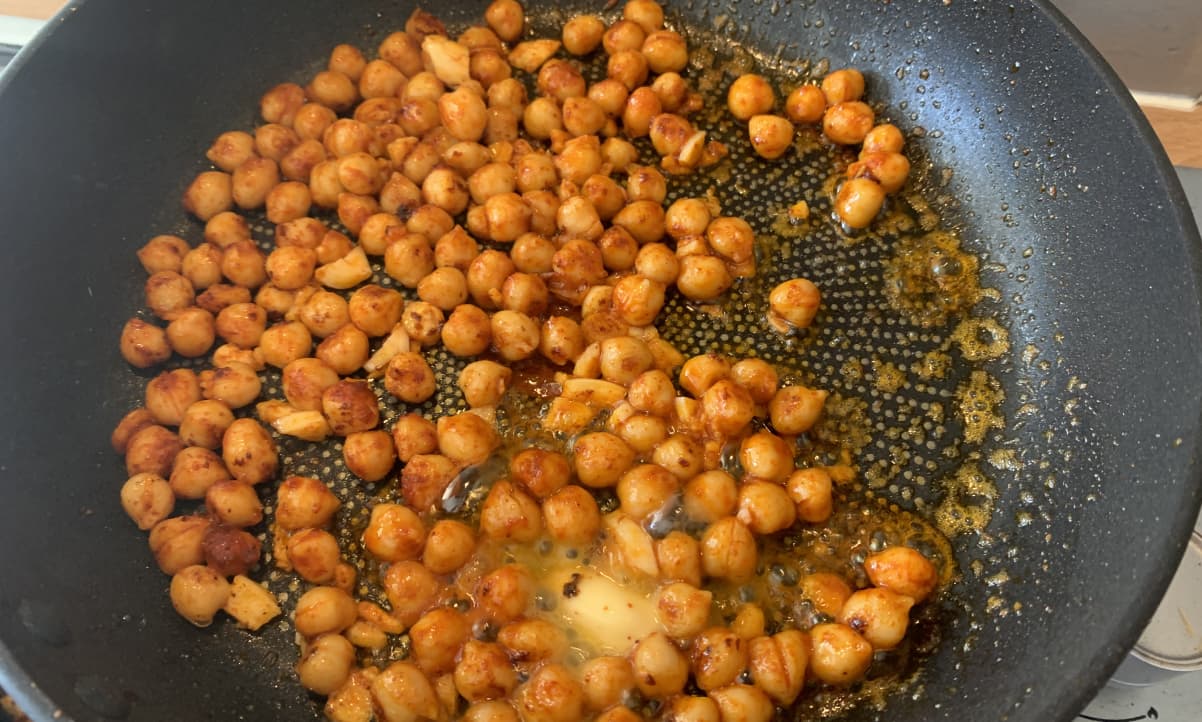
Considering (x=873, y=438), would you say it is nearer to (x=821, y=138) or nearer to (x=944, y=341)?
(x=944, y=341)

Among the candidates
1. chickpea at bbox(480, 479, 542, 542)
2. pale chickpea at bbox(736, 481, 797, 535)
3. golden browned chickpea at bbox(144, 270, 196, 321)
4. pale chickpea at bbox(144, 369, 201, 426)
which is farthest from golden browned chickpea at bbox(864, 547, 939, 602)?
golden browned chickpea at bbox(144, 270, 196, 321)

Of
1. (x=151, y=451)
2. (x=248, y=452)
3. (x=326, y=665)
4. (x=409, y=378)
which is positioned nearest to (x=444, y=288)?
(x=409, y=378)

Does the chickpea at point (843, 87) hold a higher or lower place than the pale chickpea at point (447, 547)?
higher

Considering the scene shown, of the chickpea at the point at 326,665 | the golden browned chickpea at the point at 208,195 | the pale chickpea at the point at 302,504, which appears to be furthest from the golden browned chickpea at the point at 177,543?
the golden browned chickpea at the point at 208,195

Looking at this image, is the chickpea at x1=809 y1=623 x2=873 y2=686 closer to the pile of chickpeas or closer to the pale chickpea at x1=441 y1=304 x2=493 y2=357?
the pile of chickpeas

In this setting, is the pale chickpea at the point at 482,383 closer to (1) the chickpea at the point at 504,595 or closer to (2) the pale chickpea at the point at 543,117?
(1) the chickpea at the point at 504,595

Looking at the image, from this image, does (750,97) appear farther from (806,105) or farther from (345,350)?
(345,350)
